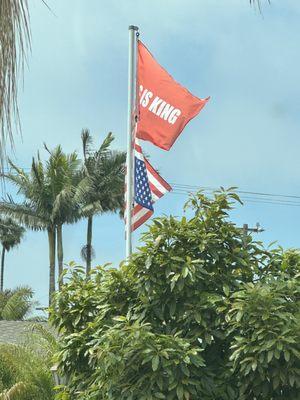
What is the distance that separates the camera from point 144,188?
1178 cm

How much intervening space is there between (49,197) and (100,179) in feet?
10.6

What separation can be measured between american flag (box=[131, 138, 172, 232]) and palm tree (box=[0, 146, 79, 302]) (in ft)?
78.3

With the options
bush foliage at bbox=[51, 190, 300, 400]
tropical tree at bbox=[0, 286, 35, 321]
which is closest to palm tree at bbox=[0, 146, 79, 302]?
tropical tree at bbox=[0, 286, 35, 321]

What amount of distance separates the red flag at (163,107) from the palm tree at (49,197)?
2376 cm

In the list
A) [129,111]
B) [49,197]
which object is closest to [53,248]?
[49,197]

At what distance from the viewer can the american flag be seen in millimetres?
11703

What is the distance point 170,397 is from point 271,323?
100 cm

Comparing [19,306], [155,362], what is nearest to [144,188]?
[155,362]

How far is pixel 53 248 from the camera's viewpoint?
3847 centimetres

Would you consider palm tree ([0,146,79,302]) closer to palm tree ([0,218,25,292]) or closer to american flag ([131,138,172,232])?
american flag ([131,138,172,232])

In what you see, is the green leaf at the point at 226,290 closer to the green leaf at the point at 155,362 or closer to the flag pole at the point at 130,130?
the green leaf at the point at 155,362

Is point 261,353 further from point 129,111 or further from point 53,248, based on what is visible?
point 53,248

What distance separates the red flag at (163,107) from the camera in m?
11.8

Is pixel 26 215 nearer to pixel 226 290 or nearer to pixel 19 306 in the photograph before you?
pixel 19 306
